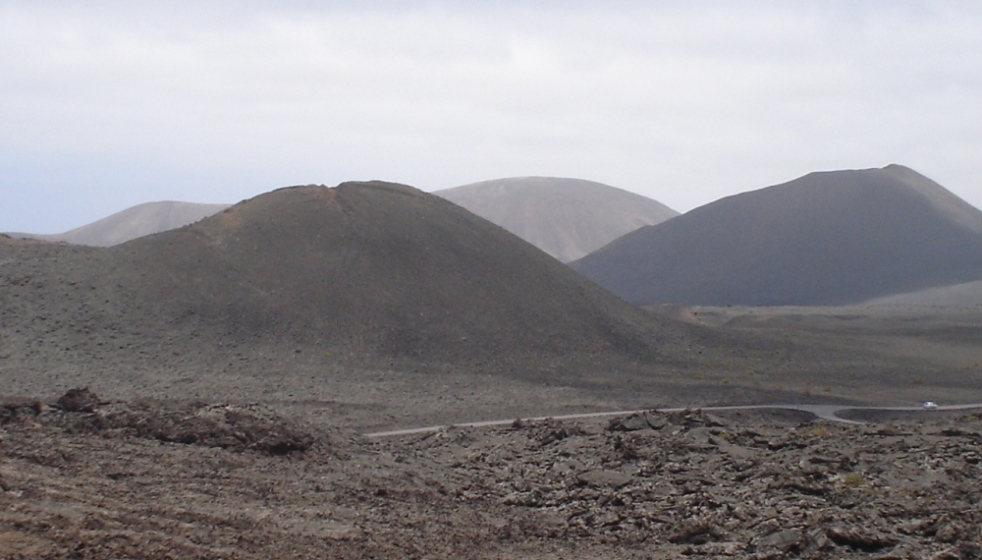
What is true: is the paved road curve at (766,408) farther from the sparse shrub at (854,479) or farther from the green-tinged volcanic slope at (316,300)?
the sparse shrub at (854,479)

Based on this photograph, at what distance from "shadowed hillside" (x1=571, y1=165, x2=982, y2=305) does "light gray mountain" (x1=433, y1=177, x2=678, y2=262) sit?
41140 mm

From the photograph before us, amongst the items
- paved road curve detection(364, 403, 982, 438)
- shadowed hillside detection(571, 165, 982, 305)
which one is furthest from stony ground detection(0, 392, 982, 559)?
shadowed hillside detection(571, 165, 982, 305)

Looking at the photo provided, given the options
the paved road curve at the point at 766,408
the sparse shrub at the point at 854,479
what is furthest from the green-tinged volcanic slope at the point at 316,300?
the sparse shrub at the point at 854,479

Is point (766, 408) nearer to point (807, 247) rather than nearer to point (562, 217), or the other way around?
point (807, 247)

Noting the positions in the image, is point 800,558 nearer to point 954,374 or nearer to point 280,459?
point 280,459

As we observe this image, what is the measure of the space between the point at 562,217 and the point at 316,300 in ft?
475

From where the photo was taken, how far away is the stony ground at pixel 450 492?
10.2 m

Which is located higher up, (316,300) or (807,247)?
(807,247)

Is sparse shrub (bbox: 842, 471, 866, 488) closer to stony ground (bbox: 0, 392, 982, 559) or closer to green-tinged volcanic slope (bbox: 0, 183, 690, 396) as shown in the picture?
stony ground (bbox: 0, 392, 982, 559)

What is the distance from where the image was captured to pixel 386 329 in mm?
40094

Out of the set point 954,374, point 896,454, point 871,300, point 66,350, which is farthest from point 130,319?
point 871,300

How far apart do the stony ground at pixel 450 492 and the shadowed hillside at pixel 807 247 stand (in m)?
89.3

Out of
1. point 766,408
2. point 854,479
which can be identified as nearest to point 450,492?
point 854,479

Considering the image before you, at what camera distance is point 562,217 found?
7249 inches
